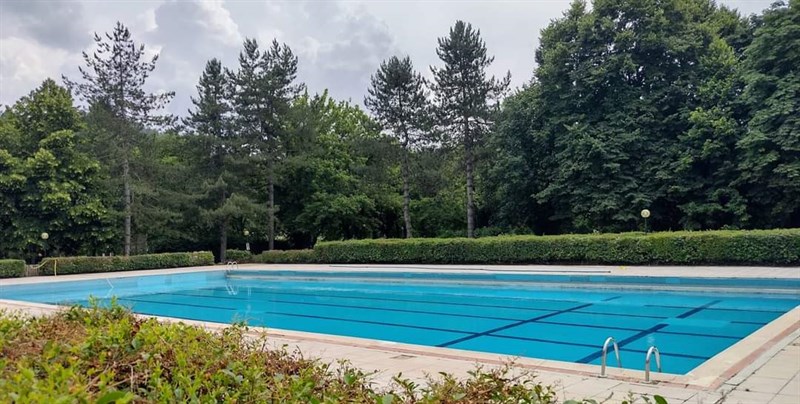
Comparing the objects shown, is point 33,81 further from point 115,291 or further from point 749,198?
point 749,198

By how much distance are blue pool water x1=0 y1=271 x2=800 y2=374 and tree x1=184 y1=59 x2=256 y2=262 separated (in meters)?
6.48

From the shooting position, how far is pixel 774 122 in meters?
17.6

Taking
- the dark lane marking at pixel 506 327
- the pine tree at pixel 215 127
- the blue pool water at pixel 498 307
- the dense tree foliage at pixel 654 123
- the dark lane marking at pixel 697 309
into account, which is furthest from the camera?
the pine tree at pixel 215 127

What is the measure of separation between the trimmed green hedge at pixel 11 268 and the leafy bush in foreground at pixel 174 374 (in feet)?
57.2

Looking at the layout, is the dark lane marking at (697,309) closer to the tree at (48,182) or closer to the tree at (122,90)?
the tree at (122,90)

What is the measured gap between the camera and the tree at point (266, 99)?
24656 mm

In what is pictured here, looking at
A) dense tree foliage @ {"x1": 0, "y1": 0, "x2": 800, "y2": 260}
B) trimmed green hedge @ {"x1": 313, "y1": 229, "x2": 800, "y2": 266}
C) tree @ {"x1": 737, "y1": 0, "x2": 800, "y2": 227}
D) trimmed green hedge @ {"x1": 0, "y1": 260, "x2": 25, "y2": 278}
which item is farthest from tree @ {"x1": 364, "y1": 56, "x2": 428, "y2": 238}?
trimmed green hedge @ {"x1": 0, "y1": 260, "x2": 25, "y2": 278}

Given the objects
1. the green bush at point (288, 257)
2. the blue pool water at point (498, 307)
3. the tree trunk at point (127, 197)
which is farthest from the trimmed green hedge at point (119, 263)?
the blue pool water at point (498, 307)

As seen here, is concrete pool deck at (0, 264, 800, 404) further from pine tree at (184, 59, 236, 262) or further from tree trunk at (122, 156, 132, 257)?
pine tree at (184, 59, 236, 262)

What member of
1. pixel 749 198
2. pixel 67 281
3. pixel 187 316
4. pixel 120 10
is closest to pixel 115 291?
pixel 67 281

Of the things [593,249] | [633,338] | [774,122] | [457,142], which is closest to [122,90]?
[457,142]

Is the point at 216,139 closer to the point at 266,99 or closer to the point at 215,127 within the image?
the point at 215,127

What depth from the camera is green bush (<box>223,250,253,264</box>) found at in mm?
24641

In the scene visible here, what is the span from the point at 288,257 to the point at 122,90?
30.5ft
